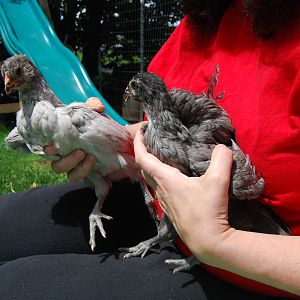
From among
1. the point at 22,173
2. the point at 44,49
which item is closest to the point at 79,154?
the point at 22,173

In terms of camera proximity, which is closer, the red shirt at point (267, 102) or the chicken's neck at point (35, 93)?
the red shirt at point (267, 102)

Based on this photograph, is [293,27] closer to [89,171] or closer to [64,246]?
[89,171]

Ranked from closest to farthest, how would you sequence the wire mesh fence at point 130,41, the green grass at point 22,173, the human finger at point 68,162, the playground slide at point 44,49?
the human finger at point 68,162
the green grass at point 22,173
the playground slide at point 44,49
the wire mesh fence at point 130,41

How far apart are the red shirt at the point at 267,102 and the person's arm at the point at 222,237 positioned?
3.8 inches

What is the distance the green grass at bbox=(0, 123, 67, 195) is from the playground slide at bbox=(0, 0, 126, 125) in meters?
0.63

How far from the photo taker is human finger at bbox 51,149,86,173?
1.46 metres

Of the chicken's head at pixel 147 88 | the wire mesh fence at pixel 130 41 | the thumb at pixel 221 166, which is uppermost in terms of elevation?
the chicken's head at pixel 147 88

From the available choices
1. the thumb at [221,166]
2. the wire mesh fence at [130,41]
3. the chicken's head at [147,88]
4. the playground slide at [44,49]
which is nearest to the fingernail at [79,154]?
the chicken's head at [147,88]

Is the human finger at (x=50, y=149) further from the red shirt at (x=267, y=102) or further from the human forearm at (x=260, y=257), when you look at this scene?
the human forearm at (x=260, y=257)

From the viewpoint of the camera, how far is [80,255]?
4.00ft

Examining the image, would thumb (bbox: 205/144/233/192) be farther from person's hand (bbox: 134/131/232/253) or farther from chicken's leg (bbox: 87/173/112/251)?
chicken's leg (bbox: 87/173/112/251)

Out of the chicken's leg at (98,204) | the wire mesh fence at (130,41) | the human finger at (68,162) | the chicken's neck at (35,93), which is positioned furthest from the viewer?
the wire mesh fence at (130,41)

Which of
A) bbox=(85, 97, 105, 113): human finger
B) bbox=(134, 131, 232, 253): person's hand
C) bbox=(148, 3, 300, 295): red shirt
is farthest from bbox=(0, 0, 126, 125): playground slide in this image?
bbox=(134, 131, 232, 253): person's hand

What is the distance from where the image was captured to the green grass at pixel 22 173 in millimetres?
2947
